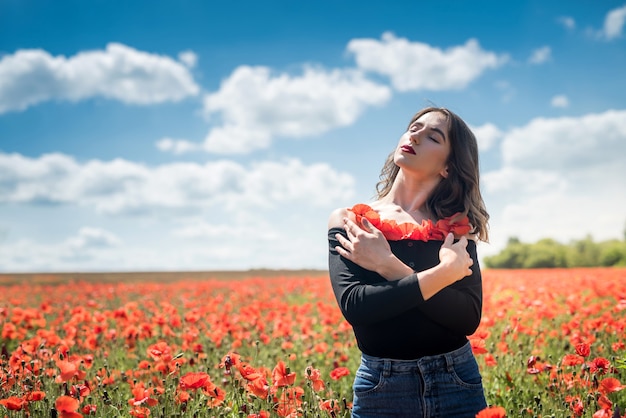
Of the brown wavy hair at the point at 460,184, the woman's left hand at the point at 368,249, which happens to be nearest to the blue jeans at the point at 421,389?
the woman's left hand at the point at 368,249

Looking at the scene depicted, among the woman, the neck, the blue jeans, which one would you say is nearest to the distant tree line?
the neck

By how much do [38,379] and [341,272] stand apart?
261cm

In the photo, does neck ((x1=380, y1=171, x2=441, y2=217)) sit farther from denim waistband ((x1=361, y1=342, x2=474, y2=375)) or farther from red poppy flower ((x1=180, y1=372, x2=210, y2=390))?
red poppy flower ((x1=180, y1=372, x2=210, y2=390))

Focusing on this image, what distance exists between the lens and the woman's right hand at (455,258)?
234 cm

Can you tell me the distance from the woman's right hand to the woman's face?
1.31ft

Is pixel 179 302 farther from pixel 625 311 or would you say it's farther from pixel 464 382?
pixel 464 382

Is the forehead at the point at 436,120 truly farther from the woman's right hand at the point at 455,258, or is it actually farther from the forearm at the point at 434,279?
the forearm at the point at 434,279

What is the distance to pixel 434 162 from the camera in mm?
2797

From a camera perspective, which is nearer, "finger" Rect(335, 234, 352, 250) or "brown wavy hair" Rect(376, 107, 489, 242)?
"finger" Rect(335, 234, 352, 250)

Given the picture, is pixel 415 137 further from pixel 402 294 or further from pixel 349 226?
pixel 402 294

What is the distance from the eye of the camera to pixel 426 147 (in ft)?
9.09

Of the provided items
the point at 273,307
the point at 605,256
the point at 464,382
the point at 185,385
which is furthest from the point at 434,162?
the point at 605,256

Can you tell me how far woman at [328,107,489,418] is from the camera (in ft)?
7.76

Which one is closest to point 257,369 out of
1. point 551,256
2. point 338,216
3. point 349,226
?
point 338,216
